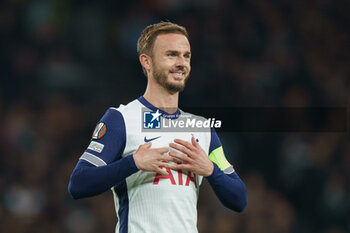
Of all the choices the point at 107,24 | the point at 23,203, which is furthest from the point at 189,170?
the point at 107,24

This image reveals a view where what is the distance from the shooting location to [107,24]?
9.77 m

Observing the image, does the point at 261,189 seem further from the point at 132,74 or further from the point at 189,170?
the point at 189,170

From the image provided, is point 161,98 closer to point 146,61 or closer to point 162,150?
point 146,61

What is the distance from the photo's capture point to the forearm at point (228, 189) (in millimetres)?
3707

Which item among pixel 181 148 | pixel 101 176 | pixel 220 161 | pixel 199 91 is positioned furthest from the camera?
pixel 199 91

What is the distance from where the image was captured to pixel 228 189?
377 cm

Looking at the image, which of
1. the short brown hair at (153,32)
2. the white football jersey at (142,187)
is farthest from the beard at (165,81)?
the white football jersey at (142,187)

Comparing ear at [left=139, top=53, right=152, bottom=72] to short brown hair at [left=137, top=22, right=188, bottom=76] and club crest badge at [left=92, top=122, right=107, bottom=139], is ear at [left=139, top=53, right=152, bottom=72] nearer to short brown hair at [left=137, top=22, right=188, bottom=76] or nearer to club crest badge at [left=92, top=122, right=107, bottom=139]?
short brown hair at [left=137, top=22, right=188, bottom=76]

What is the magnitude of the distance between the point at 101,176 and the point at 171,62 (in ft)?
2.99

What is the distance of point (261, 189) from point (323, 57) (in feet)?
10.7

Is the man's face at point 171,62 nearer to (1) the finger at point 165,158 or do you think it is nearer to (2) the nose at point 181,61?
(2) the nose at point 181,61

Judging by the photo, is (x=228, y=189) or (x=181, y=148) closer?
(x=181, y=148)

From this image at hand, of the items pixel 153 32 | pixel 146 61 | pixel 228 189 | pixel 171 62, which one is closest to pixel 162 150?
pixel 228 189

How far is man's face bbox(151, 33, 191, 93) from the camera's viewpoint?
12.8ft
